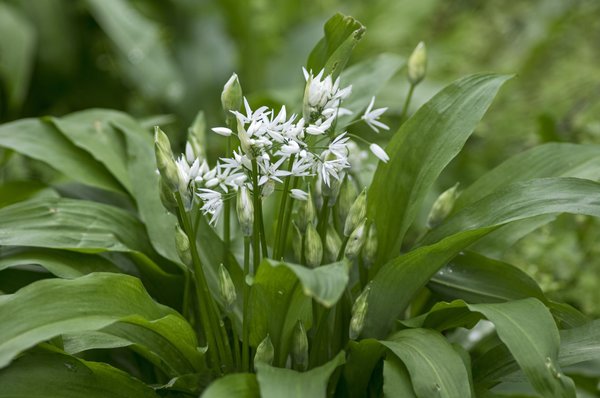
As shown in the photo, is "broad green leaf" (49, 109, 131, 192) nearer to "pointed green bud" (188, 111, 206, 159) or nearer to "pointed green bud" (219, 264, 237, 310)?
"pointed green bud" (188, 111, 206, 159)

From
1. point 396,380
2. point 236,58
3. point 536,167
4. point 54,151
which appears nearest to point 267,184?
point 396,380

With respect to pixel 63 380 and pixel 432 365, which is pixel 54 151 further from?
pixel 432 365

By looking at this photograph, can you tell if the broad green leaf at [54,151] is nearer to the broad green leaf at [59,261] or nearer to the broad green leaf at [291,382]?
the broad green leaf at [59,261]

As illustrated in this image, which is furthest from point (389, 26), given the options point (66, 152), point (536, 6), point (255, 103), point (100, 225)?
point (100, 225)

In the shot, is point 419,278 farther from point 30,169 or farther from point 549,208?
point 30,169

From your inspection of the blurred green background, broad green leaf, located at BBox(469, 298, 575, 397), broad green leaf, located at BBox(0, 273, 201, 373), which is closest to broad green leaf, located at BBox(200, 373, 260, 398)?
broad green leaf, located at BBox(0, 273, 201, 373)

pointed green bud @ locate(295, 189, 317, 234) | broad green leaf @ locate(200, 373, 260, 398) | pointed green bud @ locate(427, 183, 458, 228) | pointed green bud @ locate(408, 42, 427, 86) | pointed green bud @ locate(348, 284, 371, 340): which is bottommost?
broad green leaf @ locate(200, 373, 260, 398)
